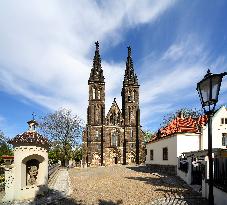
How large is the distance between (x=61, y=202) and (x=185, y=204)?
18.3 ft

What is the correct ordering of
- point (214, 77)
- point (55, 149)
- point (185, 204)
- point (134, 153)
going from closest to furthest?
point (214, 77) → point (185, 204) → point (55, 149) → point (134, 153)

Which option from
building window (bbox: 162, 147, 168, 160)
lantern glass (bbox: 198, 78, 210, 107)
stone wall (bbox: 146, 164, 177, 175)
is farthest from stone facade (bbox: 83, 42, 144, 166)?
lantern glass (bbox: 198, 78, 210, 107)

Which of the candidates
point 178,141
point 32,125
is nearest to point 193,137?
point 178,141

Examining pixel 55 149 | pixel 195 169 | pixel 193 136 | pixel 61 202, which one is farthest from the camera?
pixel 55 149

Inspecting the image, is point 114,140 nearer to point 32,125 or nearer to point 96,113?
point 96,113

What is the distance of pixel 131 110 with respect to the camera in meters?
62.3

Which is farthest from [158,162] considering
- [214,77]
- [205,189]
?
[214,77]

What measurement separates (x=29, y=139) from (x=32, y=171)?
1853 mm

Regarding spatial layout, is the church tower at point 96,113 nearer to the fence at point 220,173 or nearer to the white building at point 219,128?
the white building at point 219,128

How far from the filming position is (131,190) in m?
16.2

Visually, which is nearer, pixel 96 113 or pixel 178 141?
pixel 178 141

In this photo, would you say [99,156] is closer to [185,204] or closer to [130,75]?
[130,75]

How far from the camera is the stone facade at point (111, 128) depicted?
5844 cm

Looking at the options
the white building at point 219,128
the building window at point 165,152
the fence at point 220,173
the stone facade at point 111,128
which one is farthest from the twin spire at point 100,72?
the fence at point 220,173
